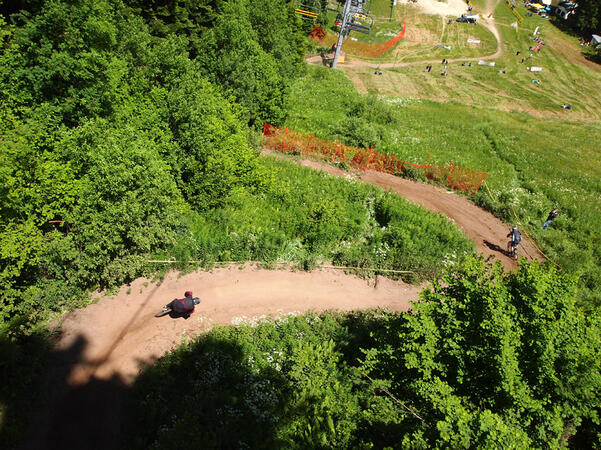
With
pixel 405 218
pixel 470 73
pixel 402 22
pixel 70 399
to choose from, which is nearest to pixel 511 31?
pixel 402 22

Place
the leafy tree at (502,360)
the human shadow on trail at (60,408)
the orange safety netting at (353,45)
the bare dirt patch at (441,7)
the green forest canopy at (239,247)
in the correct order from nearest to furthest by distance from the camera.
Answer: the leafy tree at (502,360)
the green forest canopy at (239,247)
the human shadow on trail at (60,408)
the orange safety netting at (353,45)
the bare dirt patch at (441,7)

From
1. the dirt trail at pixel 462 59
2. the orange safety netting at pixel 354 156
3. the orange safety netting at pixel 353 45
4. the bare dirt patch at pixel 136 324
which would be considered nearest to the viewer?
the bare dirt patch at pixel 136 324

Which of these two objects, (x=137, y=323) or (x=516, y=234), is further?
(x=516, y=234)

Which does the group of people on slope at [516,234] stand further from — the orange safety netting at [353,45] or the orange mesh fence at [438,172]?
the orange safety netting at [353,45]

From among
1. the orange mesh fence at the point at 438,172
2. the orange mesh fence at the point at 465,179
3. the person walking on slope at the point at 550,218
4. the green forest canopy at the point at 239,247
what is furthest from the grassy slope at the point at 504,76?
the green forest canopy at the point at 239,247

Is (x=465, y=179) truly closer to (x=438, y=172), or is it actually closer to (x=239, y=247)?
(x=438, y=172)

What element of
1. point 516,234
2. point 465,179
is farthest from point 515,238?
point 465,179
